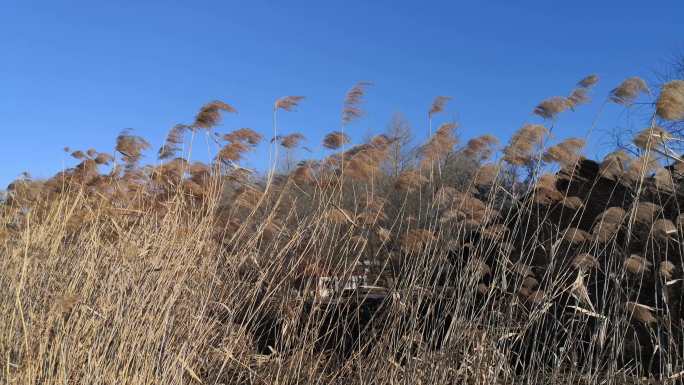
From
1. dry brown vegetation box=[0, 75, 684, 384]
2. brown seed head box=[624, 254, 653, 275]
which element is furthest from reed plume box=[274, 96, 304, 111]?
brown seed head box=[624, 254, 653, 275]

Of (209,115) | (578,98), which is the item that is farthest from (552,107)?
(209,115)

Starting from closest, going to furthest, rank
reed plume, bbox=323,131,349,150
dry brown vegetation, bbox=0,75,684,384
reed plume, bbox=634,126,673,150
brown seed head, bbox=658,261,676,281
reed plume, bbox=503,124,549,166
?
dry brown vegetation, bbox=0,75,684,384
brown seed head, bbox=658,261,676,281
reed plume, bbox=634,126,673,150
reed plume, bbox=503,124,549,166
reed plume, bbox=323,131,349,150

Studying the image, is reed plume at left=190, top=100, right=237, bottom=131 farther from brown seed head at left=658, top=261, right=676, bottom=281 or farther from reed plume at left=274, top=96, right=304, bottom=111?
brown seed head at left=658, top=261, right=676, bottom=281

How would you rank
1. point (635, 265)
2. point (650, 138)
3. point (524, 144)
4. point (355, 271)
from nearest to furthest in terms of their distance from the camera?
point (635, 265) < point (650, 138) < point (524, 144) < point (355, 271)

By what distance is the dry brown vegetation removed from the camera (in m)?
3.16

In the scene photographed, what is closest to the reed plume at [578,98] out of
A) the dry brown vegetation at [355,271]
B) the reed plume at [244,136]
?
the dry brown vegetation at [355,271]

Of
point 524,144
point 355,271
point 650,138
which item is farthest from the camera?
point 355,271

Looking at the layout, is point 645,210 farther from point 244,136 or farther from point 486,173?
point 244,136

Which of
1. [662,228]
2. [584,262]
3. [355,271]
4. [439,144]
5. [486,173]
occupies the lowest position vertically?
[355,271]

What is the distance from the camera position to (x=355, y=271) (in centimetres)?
423

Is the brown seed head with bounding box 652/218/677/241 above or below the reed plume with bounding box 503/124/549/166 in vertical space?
below

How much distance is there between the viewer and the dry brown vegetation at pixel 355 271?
3162 millimetres

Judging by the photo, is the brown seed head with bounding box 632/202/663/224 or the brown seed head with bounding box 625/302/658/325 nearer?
the brown seed head with bounding box 625/302/658/325

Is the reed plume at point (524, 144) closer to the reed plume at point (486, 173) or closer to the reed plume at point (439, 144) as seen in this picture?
the reed plume at point (486, 173)
